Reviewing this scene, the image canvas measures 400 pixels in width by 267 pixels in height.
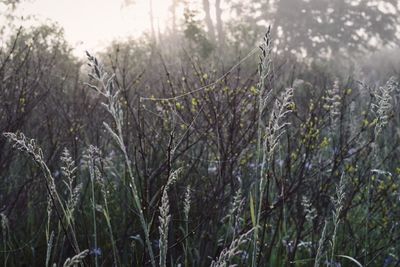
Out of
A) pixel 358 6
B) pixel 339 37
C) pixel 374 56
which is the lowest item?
pixel 374 56

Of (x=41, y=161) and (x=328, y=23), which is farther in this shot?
(x=328, y=23)

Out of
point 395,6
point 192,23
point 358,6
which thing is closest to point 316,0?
point 358,6

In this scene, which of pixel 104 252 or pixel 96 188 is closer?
pixel 104 252

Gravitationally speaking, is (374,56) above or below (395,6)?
below

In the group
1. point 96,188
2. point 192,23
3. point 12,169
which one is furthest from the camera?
point 192,23

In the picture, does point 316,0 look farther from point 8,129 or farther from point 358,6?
point 8,129

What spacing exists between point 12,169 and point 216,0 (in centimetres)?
2654

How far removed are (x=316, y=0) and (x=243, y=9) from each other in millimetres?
4296

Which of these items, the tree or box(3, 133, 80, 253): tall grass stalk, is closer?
box(3, 133, 80, 253): tall grass stalk

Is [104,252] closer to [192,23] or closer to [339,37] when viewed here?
[192,23]

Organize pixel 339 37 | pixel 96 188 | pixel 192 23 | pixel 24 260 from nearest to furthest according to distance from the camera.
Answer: pixel 24 260, pixel 96 188, pixel 192 23, pixel 339 37

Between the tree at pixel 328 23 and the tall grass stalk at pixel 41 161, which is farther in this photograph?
the tree at pixel 328 23

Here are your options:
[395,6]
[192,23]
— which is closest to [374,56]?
[395,6]

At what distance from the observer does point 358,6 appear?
24719 millimetres
